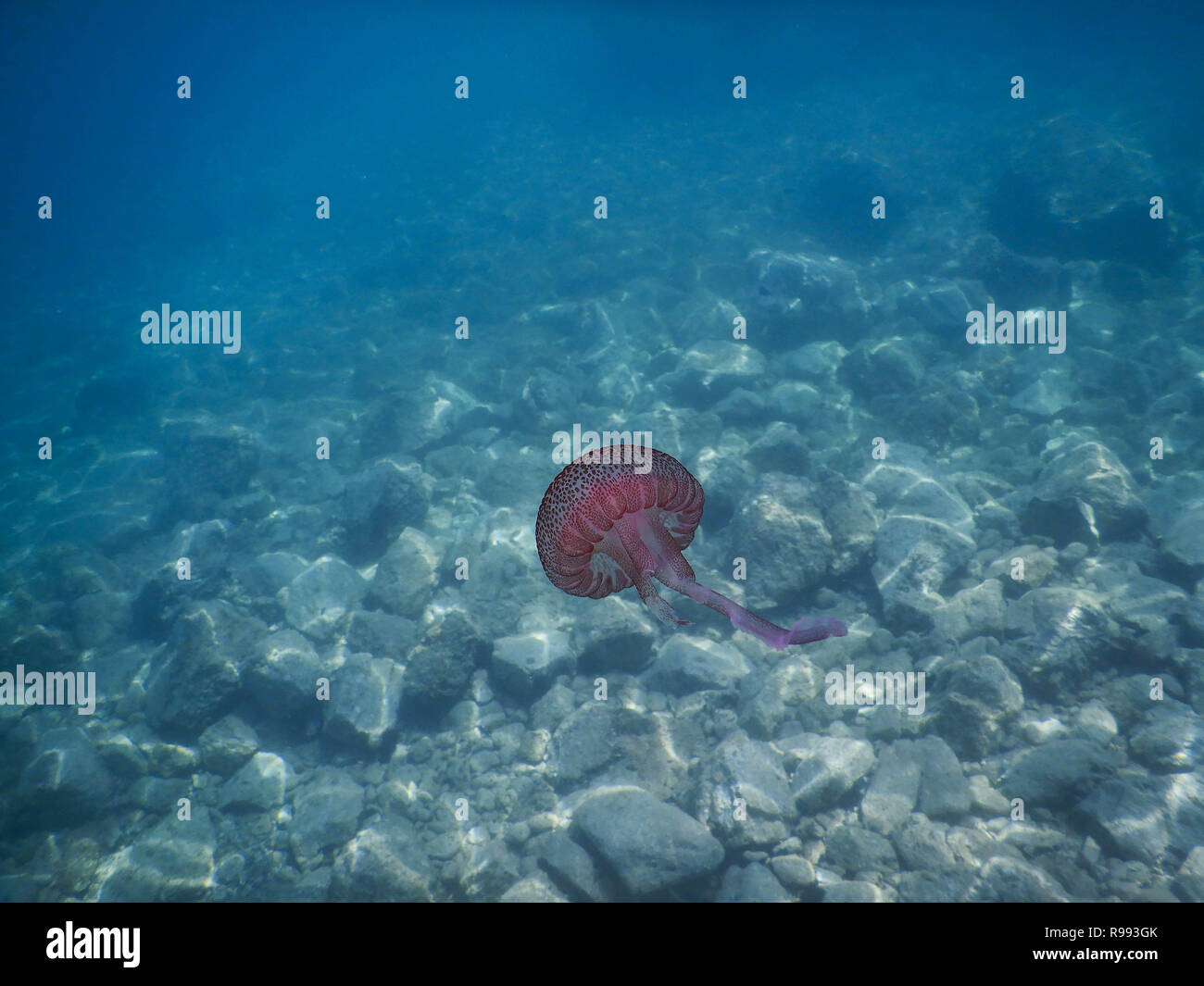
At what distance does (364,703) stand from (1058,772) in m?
8.55

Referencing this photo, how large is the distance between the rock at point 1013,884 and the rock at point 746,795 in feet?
5.55

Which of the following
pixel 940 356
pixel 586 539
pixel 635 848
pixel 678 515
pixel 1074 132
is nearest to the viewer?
pixel 586 539

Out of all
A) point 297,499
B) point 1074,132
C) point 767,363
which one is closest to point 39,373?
point 297,499

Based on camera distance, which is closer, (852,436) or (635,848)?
(635,848)

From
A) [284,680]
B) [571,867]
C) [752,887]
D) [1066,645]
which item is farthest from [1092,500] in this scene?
[284,680]

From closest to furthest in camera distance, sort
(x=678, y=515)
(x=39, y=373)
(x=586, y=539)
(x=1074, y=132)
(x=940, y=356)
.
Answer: (x=586, y=539), (x=678, y=515), (x=940, y=356), (x=1074, y=132), (x=39, y=373)

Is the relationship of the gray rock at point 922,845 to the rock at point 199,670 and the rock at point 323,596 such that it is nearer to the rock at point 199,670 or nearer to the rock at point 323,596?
the rock at point 323,596

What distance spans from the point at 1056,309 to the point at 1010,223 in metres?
5.34

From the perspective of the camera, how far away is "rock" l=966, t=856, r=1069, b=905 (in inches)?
195

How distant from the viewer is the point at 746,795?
19.4ft

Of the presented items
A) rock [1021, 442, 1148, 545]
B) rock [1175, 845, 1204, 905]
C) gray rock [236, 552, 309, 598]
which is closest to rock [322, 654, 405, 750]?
gray rock [236, 552, 309, 598]

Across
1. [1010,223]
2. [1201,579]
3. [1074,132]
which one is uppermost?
[1074,132]

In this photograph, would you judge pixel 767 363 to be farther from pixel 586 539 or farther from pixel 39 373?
pixel 39 373

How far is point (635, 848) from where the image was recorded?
565cm
